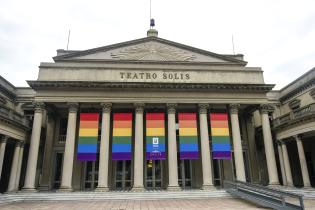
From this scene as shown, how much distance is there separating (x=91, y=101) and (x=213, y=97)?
10318 millimetres

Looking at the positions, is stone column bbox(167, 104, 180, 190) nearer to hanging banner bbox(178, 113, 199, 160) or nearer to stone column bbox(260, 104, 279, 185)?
hanging banner bbox(178, 113, 199, 160)

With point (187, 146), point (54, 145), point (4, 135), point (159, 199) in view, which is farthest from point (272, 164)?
point (4, 135)

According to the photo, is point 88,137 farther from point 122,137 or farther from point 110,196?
point 110,196

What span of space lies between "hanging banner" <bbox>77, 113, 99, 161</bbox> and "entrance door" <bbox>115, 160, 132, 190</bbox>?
3.67 meters

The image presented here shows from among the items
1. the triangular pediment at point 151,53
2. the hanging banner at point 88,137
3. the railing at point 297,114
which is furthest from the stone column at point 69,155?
the railing at point 297,114

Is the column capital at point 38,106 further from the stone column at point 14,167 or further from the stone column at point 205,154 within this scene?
the stone column at point 205,154

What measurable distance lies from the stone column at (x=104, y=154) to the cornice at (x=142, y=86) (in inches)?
68.7

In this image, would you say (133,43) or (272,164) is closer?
(272,164)

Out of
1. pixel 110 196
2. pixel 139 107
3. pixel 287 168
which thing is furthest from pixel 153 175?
pixel 287 168

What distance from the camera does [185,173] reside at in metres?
23.4

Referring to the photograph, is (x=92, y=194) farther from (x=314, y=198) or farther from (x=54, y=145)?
(x=314, y=198)

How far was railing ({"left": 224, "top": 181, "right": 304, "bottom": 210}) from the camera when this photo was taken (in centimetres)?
1099

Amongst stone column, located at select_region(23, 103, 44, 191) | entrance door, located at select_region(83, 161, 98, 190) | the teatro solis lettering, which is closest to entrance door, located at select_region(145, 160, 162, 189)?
entrance door, located at select_region(83, 161, 98, 190)

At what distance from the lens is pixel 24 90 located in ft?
87.9
